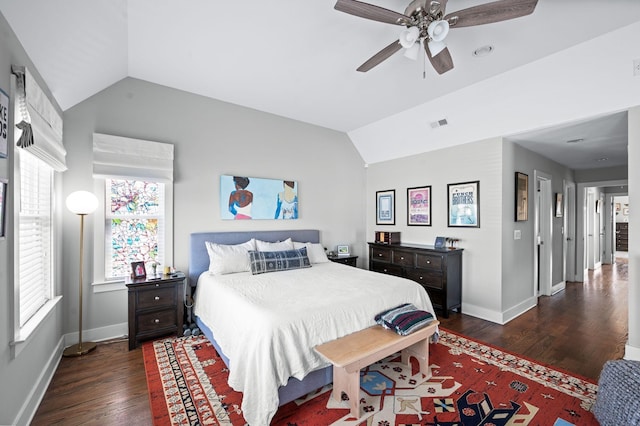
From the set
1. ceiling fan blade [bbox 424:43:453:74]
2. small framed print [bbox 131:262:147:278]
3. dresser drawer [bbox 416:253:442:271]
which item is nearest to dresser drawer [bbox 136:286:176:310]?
small framed print [bbox 131:262:147:278]

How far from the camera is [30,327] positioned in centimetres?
199

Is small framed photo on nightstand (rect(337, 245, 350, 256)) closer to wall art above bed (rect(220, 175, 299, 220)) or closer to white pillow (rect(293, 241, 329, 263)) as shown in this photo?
white pillow (rect(293, 241, 329, 263))

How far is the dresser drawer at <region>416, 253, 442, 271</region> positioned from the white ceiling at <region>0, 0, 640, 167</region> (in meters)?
2.14

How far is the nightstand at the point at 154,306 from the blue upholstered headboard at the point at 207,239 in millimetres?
325

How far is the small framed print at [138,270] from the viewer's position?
10.1 feet

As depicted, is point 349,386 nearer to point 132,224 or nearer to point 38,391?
point 38,391

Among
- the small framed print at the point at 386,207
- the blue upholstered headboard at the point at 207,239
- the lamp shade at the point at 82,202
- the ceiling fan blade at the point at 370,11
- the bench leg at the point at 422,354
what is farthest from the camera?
the small framed print at the point at 386,207

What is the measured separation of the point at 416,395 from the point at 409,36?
2626 millimetres

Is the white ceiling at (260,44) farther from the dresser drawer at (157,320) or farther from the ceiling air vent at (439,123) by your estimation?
the dresser drawer at (157,320)

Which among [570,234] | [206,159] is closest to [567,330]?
[570,234]

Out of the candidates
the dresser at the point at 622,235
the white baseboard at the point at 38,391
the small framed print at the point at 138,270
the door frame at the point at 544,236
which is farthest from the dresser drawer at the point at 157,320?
the dresser at the point at 622,235

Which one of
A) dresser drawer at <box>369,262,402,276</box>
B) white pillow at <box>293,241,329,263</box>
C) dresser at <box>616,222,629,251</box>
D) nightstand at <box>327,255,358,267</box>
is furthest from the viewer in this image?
dresser at <box>616,222,629,251</box>

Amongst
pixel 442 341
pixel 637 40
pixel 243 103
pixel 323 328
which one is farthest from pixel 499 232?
pixel 243 103

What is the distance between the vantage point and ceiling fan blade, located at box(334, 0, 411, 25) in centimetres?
171
